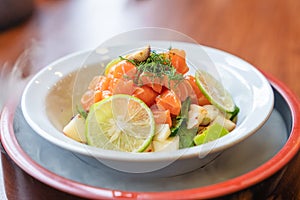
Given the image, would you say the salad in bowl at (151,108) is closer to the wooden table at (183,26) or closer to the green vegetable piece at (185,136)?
the green vegetable piece at (185,136)

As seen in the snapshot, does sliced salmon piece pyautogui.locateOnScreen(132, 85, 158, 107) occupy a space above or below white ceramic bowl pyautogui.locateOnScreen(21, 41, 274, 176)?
above

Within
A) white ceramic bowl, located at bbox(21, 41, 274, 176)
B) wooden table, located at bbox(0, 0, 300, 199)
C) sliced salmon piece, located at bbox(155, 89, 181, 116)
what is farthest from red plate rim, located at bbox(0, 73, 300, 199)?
wooden table, located at bbox(0, 0, 300, 199)

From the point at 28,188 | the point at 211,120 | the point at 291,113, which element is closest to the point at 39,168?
the point at 28,188

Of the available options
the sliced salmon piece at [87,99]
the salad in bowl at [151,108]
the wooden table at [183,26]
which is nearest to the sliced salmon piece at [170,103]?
the salad in bowl at [151,108]

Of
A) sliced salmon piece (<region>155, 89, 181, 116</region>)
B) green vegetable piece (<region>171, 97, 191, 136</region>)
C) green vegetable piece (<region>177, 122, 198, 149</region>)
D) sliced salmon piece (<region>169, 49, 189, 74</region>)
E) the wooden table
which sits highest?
sliced salmon piece (<region>169, 49, 189, 74</region>)

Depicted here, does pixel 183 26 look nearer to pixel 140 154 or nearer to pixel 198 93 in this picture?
pixel 198 93

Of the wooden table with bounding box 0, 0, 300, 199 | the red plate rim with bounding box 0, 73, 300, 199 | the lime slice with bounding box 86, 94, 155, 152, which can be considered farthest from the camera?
the wooden table with bounding box 0, 0, 300, 199

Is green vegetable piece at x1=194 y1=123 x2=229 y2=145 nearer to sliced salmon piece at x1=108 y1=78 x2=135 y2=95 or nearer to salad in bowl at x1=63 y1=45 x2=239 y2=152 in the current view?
salad in bowl at x1=63 y1=45 x2=239 y2=152
